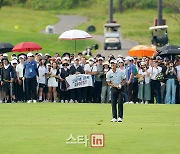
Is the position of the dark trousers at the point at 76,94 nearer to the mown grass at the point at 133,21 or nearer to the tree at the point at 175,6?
the mown grass at the point at 133,21

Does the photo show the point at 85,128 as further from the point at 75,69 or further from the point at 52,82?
the point at 75,69

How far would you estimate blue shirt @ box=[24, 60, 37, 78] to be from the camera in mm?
36000

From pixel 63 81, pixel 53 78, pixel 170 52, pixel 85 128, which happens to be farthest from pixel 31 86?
pixel 85 128

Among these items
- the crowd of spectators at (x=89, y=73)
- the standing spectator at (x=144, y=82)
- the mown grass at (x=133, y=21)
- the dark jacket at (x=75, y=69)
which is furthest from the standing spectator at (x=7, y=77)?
the mown grass at (x=133, y=21)

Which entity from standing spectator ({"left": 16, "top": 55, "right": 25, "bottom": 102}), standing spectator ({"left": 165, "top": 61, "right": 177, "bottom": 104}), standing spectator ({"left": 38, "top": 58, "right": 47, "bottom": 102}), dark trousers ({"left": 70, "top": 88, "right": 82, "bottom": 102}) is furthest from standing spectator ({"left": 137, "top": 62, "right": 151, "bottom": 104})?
standing spectator ({"left": 16, "top": 55, "right": 25, "bottom": 102})

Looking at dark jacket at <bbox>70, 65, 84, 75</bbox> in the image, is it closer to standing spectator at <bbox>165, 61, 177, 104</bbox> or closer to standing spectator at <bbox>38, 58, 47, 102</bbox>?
standing spectator at <bbox>38, 58, 47, 102</bbox>

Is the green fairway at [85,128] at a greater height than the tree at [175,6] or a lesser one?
lesser

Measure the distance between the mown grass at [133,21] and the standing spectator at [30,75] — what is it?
37904 mm

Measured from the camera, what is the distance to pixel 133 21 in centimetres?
9625

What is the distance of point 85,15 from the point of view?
10625cm

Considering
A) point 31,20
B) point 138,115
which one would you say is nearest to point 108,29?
point 31,20

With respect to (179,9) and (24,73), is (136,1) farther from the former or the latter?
(24,73)

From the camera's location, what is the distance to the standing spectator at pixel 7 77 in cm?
3647

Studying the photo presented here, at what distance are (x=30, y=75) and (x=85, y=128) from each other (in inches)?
454
